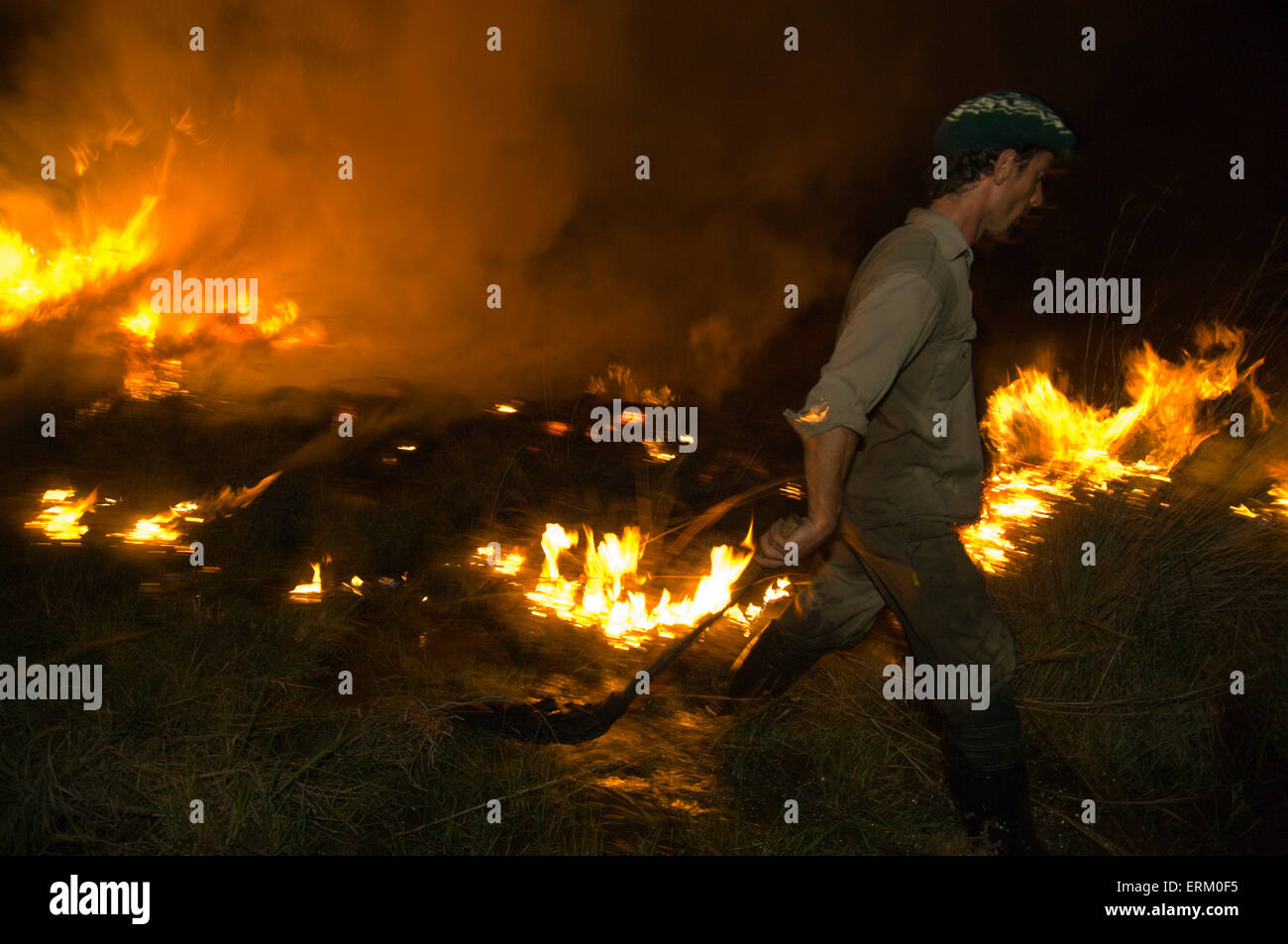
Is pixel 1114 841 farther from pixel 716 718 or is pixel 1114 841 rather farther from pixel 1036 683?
pixel 716 718

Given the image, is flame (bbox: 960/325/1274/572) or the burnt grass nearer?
the burnt grass

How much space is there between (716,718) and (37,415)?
519 centimetres

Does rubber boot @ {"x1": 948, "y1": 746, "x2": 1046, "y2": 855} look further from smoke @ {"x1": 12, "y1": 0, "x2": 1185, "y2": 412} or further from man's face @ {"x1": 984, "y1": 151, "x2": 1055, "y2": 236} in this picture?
smoke @ {"x1": 12, "y1": 0, "x2": 1185, "y2": 412}

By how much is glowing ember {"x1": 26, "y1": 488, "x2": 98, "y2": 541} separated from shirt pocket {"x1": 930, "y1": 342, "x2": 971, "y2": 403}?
184 inches

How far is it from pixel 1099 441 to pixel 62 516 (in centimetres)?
566

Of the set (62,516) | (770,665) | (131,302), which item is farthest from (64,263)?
(770,665)

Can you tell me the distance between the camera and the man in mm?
2756

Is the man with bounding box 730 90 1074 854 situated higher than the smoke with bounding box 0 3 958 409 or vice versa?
the smoke with bounding box 0 3 958 409

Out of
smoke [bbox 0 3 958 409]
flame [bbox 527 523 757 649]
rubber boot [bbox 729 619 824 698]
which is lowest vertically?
rubber boot [bbox 729 619 824 698]

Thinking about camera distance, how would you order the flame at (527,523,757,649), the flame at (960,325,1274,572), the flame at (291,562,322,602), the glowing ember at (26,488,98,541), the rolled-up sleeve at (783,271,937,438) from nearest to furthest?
the rolled-up sleeve at (783,271,937,438) → the flame at (960,325,1274,572) → the flame at (527,523,757,649) → the flame at (291,562,322,602) → the glowing ember at (26,488,98,541)

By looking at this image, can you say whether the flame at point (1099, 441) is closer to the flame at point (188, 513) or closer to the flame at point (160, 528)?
the flame at point (188, 513)

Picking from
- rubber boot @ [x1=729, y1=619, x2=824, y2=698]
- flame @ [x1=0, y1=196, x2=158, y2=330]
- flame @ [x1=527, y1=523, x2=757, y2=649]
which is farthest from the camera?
flame @ [x1=0, y1=196, x2=158, y2=330]

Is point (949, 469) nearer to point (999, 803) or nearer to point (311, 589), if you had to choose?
point (999, 803)

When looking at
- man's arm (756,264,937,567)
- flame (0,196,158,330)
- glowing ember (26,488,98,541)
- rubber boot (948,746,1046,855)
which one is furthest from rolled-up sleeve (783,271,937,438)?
flame (0,196,158,330)
